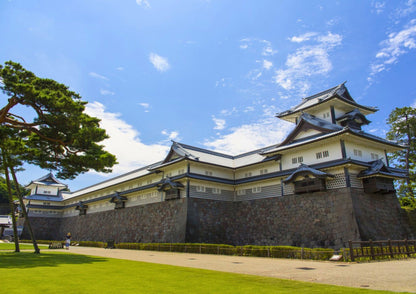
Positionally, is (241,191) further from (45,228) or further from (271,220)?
(45,228)

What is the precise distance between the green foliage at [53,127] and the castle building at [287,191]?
11966 millimetres

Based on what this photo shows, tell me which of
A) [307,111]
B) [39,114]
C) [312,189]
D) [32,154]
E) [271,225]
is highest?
[307,111]

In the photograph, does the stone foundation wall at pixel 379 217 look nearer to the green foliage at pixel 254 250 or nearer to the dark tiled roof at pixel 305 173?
Answer: the dark tiled roof at pixel 305 173

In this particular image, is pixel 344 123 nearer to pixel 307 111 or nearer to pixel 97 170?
pixel 307 111

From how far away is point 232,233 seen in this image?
31.9 meters

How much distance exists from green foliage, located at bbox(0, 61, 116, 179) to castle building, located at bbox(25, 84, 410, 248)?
12.0 meters

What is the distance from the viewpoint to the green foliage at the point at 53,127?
18.0 meters

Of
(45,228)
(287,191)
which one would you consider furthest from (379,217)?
A: (45,228)

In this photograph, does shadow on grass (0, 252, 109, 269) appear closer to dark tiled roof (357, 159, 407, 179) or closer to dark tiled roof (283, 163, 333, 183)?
dark tiled roof (283, 163, 333, 183)

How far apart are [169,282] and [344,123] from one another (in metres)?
25.0

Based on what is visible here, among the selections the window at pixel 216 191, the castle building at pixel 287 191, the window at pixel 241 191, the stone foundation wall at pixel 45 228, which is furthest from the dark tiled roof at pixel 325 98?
the stone foundation wall at pixel 45 228

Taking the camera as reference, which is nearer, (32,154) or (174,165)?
(32,154)

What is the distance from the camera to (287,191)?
27609 mm

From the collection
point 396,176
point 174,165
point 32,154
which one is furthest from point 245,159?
point 32,154
